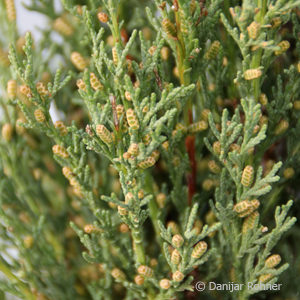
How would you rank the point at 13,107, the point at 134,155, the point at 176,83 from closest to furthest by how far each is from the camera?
1. the point at 134,155
2. the point at 176,83
3. the point at 13,107

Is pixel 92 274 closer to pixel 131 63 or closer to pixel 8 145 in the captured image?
pixel 8 145

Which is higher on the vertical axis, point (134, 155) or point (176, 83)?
point (176, 83)

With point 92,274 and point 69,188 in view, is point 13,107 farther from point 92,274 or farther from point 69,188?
point 92,274

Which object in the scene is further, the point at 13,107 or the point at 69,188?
the point at 69,188

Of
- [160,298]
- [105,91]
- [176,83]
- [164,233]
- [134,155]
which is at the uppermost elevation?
[176,83]

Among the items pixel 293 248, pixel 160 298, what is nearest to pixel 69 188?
pixel 160 298

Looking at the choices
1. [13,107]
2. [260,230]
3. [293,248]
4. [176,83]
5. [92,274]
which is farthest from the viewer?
[293,248]
